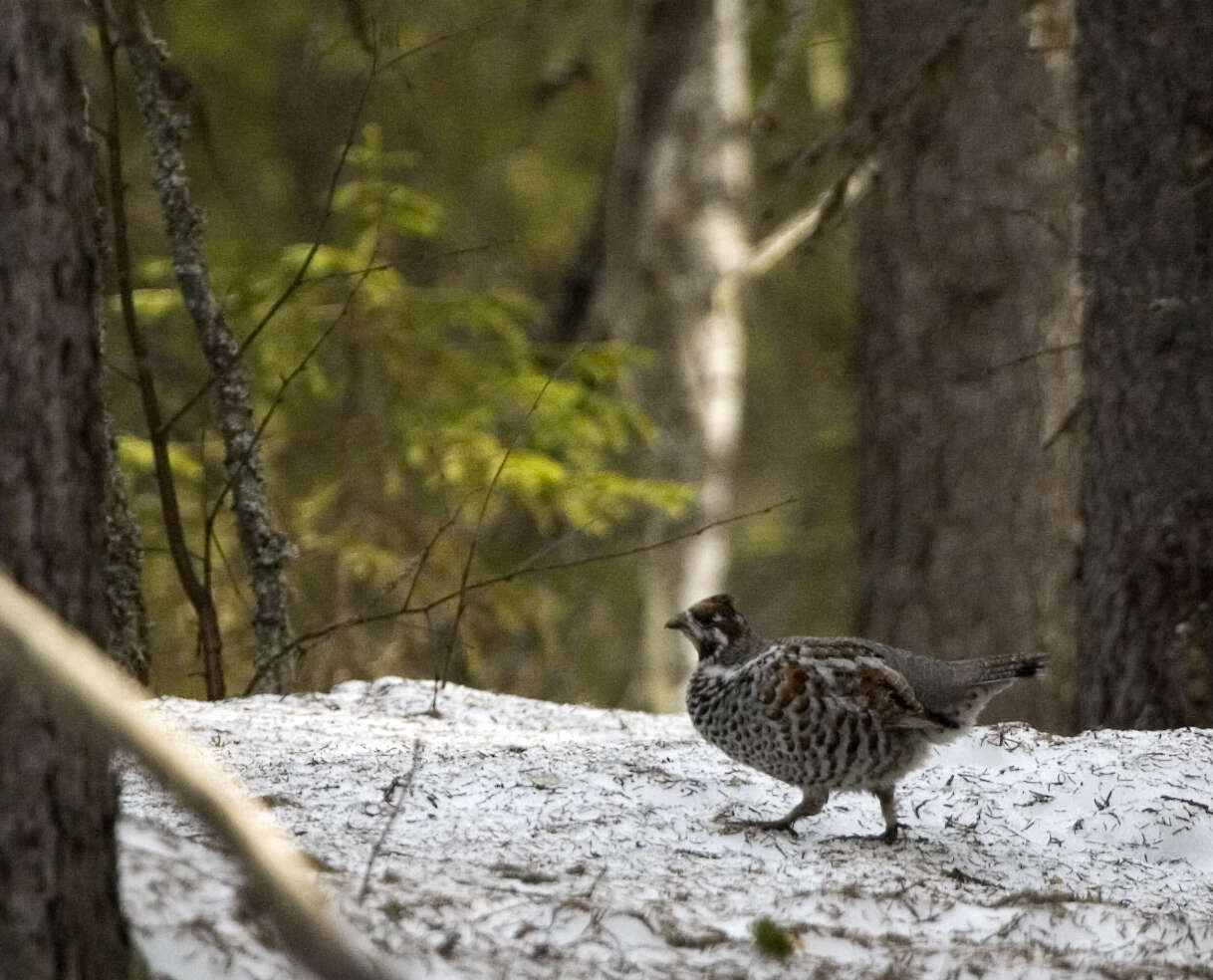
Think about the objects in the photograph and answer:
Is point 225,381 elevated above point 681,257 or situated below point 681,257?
below

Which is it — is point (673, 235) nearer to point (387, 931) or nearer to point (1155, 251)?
point (1155, 251)

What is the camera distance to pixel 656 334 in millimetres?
12727

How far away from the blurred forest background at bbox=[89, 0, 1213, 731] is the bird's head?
29 centimetres

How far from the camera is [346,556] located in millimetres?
9938

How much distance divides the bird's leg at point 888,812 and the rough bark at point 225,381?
299 cm

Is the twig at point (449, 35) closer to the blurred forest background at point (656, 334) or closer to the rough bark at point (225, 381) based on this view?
the blurred forest background at point (656, 334)

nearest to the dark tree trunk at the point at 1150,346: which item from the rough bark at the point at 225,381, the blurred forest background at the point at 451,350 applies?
the blurred forest background at the point at 451,350

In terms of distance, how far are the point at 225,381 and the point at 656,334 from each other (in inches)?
226

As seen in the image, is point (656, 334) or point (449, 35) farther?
point (656, 334)

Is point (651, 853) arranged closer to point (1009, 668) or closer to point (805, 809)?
point (805, 809)

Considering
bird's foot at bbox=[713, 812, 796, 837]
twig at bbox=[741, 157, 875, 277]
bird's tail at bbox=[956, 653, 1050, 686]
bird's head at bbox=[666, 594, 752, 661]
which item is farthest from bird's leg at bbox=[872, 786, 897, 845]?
twig at bbox=[741, 157, 875, 277]

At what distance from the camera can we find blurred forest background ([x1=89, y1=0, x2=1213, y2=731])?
22.2 feet

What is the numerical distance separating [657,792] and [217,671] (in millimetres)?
2560

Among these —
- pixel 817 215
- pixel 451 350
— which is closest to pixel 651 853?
A: pixel 817 215
